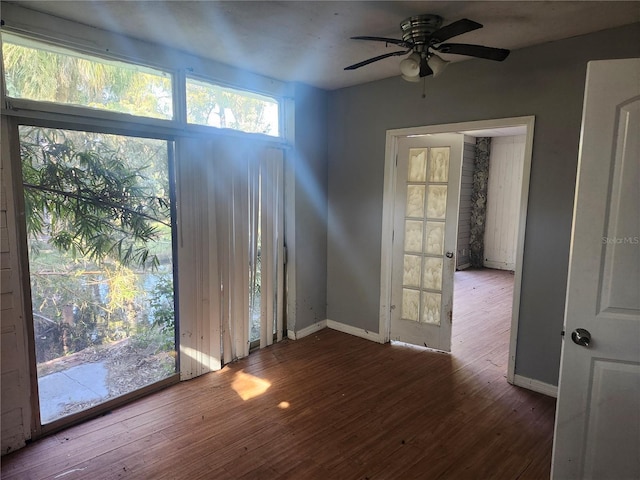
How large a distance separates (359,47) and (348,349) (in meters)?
2.68

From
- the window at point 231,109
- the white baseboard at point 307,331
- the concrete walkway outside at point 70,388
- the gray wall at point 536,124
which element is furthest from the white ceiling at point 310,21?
the white baseboard at point 307,331

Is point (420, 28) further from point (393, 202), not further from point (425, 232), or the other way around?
point (425, 232)

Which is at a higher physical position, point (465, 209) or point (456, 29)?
point (456, 29)

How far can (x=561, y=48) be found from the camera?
2.68 m

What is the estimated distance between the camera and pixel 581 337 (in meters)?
1.67

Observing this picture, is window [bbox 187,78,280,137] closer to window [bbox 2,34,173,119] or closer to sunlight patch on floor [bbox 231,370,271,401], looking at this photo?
window [bbox 2,34,173,119]

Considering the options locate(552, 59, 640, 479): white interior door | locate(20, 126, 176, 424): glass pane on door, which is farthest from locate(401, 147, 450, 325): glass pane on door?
locate(20, 126, 176, 424): glass pane on door

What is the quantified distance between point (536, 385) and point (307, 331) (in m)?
2.17

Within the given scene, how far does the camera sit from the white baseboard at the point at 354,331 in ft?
13.1

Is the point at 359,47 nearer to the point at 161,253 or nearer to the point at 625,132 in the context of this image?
the point at 625,132

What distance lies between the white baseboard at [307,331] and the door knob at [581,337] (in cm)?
278

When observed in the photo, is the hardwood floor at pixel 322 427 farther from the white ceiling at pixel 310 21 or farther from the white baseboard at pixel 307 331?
the white ceiling at pixel 310 21

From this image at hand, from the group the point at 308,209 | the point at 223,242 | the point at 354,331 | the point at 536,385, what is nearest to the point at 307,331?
the point at 354,331

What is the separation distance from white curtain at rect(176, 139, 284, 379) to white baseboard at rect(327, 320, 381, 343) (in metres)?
0.82
